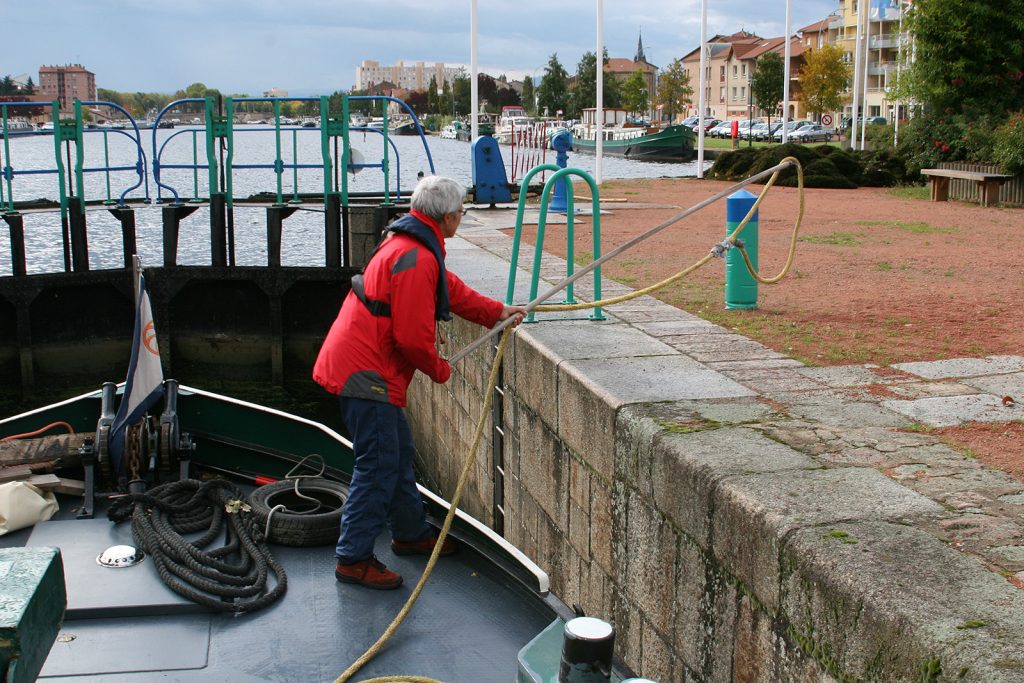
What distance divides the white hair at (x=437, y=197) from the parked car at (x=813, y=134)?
57241 mm

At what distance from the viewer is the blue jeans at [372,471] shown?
4.75 meters

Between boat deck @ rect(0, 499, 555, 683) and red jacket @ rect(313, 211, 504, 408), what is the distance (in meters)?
0.97

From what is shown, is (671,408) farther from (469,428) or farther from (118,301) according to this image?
(118,301)

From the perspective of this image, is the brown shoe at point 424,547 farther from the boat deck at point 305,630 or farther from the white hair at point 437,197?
the white hair at point 437,197

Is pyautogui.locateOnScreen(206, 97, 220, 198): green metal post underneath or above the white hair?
above

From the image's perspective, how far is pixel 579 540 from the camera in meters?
5.49

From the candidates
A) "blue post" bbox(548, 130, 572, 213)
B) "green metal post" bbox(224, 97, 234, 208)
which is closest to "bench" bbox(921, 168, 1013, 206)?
"blue post" bbox(548, 130, 572, 213)

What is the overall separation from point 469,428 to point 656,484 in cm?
418

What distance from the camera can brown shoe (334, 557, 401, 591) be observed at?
491 centimetres

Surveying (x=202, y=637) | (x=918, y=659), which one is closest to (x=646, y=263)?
(x=202, y=637)

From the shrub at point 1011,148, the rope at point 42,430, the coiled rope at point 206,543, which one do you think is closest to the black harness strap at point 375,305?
the coiled rope at point 206,543

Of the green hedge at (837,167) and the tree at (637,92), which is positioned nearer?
→ the green hedge at (837,167)

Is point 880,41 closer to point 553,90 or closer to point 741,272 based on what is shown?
point 553,90

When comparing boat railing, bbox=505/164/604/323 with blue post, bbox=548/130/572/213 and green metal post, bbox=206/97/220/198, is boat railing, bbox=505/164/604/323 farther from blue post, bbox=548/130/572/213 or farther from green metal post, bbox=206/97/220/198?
blue post, bbox=548/130/572/213
